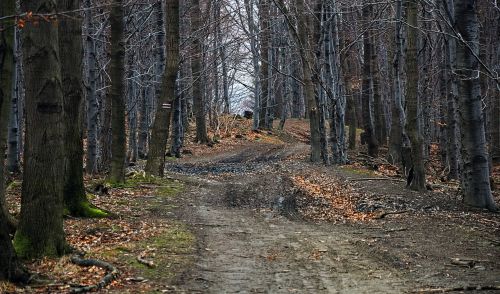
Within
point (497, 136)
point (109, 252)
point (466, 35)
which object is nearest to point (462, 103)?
point (466, 35)

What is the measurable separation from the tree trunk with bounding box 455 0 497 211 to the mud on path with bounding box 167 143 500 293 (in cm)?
135

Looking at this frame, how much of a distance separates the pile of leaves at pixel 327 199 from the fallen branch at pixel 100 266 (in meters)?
6.23

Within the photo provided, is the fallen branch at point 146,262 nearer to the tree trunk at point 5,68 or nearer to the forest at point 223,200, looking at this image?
the forest at point 223,200

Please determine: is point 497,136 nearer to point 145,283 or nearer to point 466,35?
point 466,35

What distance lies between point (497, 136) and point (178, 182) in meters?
18.4

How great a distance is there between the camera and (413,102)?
47.7ft

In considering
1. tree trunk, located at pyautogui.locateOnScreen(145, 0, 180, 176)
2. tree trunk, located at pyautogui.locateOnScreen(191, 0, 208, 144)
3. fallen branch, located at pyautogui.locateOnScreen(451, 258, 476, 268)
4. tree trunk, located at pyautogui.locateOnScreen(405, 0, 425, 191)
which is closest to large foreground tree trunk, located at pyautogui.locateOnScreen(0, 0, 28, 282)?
fallen branch, located at pyautogui.locateOnScreen(451, 258, 476, 268)

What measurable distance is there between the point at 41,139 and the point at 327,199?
9376mm

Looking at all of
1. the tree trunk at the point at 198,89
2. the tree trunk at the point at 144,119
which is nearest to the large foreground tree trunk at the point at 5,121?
the tree trunk at the point at 144,119

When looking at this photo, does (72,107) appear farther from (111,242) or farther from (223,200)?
(223,200)

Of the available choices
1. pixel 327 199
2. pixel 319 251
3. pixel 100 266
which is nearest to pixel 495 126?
pixel 327 199

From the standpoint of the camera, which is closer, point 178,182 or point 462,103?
point 462,103

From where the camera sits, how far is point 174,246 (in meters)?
8.72

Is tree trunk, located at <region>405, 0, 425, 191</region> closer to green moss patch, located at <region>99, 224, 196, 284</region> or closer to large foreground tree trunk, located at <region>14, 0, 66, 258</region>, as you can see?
green moss patch, located at <region>99, 224, 196, 284</region>
